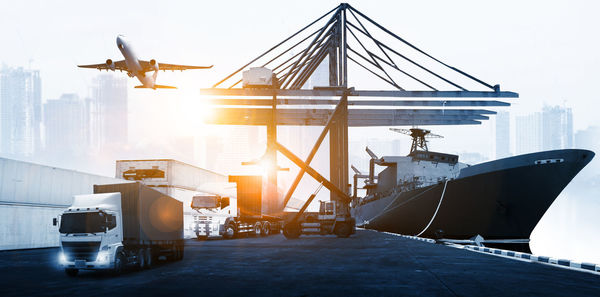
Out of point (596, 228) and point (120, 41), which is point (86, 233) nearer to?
point (120, 41)

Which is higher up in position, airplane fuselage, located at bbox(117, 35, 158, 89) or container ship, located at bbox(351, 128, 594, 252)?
airplane fuselage, located at bbox(117, 35, 158, 89)

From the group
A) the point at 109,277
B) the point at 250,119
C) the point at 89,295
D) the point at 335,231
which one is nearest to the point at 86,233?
the point at 109,277

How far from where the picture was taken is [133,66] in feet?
107

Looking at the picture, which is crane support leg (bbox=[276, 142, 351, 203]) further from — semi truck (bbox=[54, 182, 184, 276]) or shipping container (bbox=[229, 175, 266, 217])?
semi truck (bbox=[54, 182, 184, 276])

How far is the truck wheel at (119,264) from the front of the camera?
608 inches

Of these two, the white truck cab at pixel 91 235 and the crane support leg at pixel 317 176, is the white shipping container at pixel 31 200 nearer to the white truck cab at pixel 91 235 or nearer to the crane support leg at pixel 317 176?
the crane support leg at pixel 317 176

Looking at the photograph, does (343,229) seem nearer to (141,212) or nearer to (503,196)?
(503,196)

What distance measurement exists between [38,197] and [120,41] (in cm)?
1047

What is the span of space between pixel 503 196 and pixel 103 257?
19.8m

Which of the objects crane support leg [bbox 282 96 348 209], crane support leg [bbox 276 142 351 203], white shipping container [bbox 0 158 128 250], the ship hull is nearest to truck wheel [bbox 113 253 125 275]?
white shipping container [bbox 0 158 128 250]

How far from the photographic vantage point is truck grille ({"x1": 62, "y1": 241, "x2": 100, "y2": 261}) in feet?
50.0

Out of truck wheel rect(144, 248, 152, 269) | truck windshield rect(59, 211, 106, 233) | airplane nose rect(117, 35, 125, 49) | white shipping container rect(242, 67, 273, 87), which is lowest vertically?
truck wheel rect(144, 248, 152, 269)

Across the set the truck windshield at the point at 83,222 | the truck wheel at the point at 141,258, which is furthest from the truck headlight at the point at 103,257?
the truck wheel at the point at 141,258

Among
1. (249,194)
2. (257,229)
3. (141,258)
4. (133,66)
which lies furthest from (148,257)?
(257,229)
